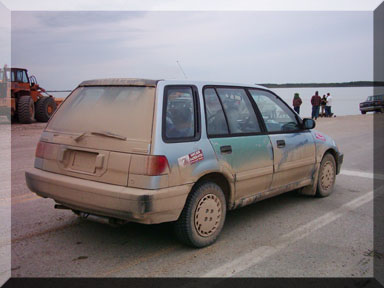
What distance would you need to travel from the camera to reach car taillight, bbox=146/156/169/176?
142 inches

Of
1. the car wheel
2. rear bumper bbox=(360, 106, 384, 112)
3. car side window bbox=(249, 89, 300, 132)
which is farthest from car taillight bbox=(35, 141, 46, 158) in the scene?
rear bumper bbox=(360, 106, 384, 112)

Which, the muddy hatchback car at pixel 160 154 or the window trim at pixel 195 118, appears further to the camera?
the window trim at pixel 195 118

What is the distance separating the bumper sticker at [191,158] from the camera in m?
3.81

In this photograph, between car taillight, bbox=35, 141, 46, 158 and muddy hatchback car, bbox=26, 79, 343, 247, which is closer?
muddy hatchback car, bbox=26, 79, 343, 247

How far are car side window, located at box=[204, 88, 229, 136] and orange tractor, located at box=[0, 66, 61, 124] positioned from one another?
52.9ft

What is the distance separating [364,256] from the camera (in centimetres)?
398

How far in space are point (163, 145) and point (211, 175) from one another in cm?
74

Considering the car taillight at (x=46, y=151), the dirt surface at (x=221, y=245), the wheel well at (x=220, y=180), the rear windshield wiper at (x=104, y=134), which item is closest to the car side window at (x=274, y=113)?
the wheel well at (x=220, y=180)

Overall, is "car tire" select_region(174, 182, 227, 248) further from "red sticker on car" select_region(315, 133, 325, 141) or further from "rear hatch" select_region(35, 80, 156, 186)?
"red sticker on car" select_region(315, 133, 325, 141)

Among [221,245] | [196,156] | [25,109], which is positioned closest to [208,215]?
[221,245]

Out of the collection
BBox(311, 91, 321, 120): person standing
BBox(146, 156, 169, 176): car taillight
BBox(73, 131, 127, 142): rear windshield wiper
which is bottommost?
BBox(146, 156, 169, 176): car taillight

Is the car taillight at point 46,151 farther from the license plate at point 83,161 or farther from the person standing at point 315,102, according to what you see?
the person standing at point 315,102

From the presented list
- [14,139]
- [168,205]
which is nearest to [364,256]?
→ [168,205]

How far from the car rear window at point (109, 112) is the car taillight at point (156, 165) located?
20 centimetres
